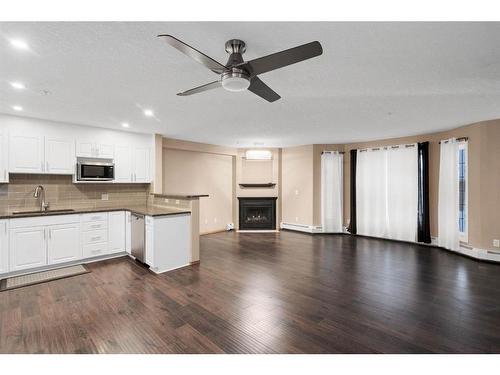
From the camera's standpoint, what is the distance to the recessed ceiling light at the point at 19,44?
1.81 meters

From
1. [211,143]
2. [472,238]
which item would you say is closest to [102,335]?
[211,143]

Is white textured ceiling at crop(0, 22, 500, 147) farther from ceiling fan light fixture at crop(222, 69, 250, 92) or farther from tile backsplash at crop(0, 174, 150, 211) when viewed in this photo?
tile backsplash at crop(0, 174, 150, 211)

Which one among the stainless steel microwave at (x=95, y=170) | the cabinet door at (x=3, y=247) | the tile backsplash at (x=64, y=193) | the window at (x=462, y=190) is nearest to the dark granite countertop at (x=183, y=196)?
the tile backsplash at (x=64, y=193)

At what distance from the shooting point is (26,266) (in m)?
3.49

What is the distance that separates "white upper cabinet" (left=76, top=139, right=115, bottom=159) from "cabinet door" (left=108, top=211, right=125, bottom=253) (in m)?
1.15

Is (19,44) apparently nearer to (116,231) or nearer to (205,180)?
(116,231)

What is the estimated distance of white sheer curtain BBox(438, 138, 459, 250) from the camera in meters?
4.71

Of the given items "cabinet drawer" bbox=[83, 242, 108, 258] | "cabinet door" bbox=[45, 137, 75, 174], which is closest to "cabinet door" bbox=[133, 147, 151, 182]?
"cabinet door" bbox=[45, 137, 75, 174]

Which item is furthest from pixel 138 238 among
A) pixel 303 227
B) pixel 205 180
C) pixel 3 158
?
pixel 303 227

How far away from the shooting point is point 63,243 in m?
3.80

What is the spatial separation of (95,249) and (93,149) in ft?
6.06

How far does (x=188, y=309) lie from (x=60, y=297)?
164 centimetres

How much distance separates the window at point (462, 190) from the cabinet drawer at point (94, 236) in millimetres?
6887
